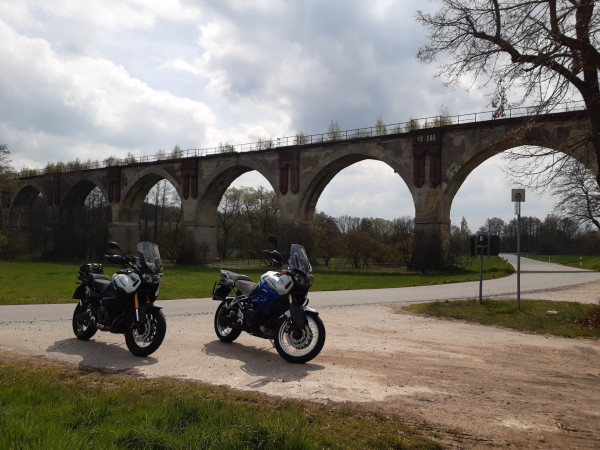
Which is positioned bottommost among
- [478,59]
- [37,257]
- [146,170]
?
[37,257]

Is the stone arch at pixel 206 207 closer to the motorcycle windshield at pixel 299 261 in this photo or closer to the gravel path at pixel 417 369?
the gravel path at pixel 417 369

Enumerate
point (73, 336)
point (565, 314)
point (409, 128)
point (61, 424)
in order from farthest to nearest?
point (409, 128)
point (565, 314)
point (73, 336)
point (61, 424)

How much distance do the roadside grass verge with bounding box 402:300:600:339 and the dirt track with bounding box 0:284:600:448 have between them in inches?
26.4

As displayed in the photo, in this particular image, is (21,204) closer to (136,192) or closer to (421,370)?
(136,192)

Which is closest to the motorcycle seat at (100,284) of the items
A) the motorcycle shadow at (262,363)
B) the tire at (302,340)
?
the motorcycle shadow at (262,363)

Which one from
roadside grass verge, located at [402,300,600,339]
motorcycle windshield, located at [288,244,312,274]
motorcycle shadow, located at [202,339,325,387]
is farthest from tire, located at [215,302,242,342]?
roadside grass verge, located at [402,300,600,339]

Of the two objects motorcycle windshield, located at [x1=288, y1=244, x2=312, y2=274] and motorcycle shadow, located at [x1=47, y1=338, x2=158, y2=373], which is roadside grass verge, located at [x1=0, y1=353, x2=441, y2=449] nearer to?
motorcycle shadow, located at [x1=47, y1=338, x2=158, y2=373]

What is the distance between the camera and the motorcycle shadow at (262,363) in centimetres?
486

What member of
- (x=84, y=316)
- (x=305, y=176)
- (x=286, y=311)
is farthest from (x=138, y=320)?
(x=305, y=176)

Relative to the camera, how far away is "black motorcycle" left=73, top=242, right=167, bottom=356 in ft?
19.1

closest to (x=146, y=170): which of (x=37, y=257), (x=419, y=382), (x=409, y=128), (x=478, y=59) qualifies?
(x=37, y=257)

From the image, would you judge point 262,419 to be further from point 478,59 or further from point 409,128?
point 409,128

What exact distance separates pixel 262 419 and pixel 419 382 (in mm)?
2060

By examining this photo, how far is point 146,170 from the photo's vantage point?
42.5 m
